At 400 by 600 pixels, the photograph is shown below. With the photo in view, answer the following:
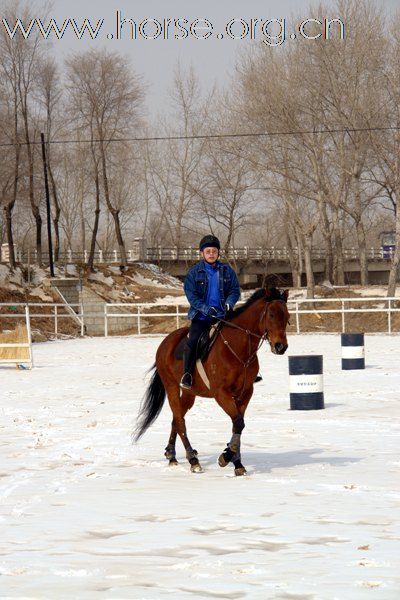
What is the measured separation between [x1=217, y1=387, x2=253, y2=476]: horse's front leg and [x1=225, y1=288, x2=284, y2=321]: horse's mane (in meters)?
0.82

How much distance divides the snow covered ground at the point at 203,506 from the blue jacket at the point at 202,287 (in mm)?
1678

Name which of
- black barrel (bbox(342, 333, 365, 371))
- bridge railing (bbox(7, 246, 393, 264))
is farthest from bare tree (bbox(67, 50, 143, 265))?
black barrel (bbox(342, 333, 365, 371))

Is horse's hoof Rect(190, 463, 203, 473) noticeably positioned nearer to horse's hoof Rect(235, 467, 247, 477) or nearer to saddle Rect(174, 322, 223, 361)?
horse's hoof Rect(235, 467, 247, 477)

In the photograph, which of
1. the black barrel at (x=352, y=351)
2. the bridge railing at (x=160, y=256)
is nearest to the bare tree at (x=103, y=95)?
the bridge railing at (x=160, y=256)

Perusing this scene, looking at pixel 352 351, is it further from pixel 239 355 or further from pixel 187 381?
pixel 239 355

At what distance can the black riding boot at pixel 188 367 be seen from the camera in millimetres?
11492

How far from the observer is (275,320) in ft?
36.4

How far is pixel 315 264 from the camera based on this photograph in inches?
3423

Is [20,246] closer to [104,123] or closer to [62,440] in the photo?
[104,123]

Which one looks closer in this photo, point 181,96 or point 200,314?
point 200,314

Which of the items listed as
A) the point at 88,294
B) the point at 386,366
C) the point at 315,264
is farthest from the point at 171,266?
the point at 386,366

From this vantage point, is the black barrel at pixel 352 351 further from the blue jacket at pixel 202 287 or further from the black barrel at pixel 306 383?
the blue jacket at pixel 202 287

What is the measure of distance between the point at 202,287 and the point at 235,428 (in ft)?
5.03

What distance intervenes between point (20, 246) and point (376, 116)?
182 ft
